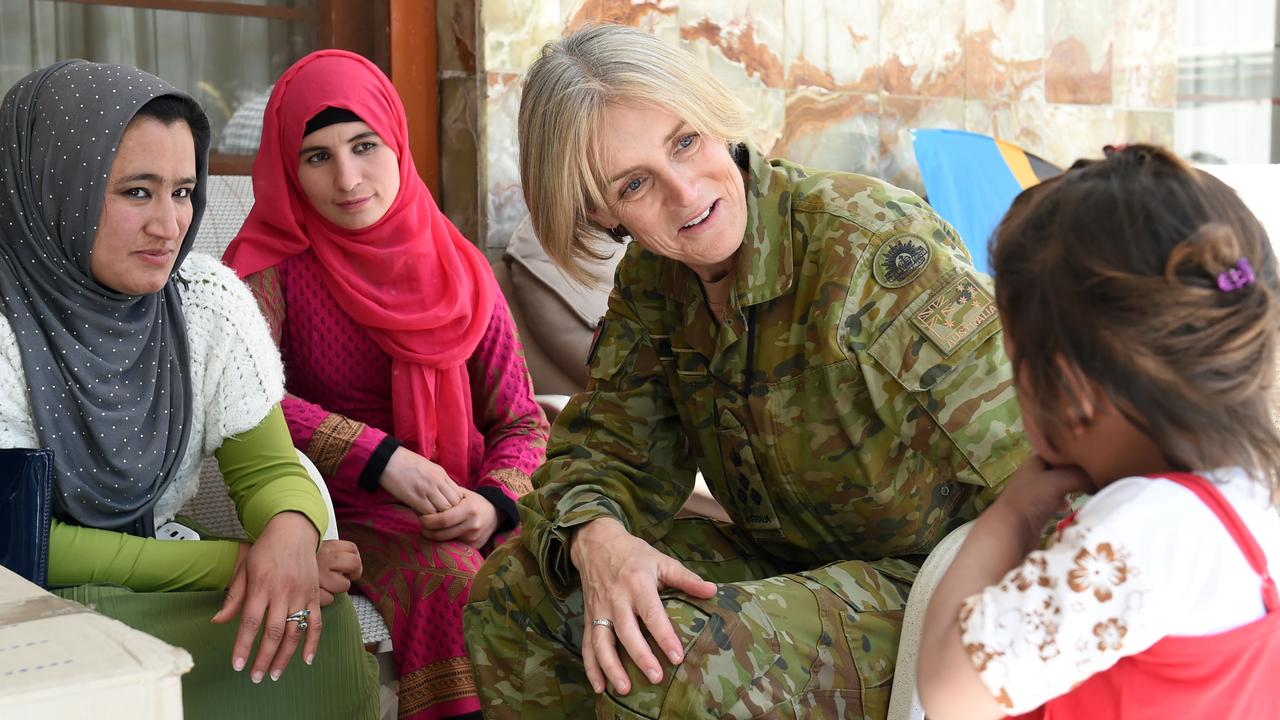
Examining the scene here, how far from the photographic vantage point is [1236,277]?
0.95 meters

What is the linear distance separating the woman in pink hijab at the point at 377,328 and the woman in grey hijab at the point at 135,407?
333 millimetres

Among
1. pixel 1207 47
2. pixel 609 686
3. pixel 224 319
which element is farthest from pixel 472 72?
pixel 1207 47

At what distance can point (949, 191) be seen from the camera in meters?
3.87

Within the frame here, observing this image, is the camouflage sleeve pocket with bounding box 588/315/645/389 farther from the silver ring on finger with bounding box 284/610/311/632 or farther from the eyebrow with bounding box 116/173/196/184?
the eyebrow with bounding box 116/173/196/184

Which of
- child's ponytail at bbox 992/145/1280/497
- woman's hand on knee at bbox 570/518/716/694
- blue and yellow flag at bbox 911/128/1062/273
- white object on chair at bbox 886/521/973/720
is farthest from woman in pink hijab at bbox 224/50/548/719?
blue and yellow flag at bbox 911/128/1062/273

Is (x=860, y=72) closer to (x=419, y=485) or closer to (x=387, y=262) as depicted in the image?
(x=387, y=262)

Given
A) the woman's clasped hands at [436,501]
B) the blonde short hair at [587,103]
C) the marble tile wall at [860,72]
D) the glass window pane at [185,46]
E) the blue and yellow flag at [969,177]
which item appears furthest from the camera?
the blue and yellow flag at [969,177]

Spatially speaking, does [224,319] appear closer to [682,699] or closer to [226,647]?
[226,647]

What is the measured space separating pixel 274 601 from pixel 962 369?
36.2 inches

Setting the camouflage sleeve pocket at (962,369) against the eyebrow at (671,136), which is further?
the eyebrow at (671,136)

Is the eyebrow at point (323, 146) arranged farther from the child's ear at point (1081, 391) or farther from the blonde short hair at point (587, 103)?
the child's ear at point (1081, 391)

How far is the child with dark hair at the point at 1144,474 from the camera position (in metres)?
0.96

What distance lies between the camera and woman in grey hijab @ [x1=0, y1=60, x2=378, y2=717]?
1.63 m

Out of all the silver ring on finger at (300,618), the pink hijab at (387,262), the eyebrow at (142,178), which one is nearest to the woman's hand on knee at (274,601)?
the silver ring on finger at (300,618)
